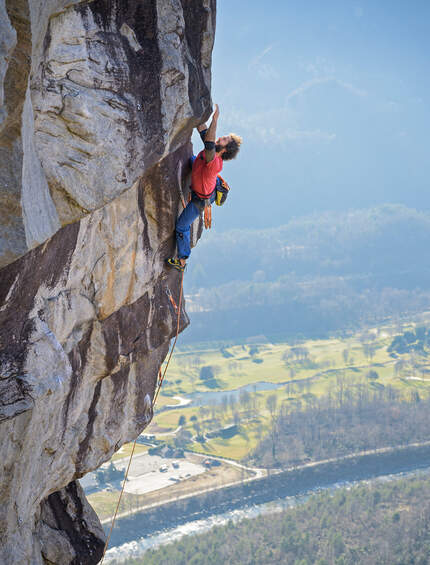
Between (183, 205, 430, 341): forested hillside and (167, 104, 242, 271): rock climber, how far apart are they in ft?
238

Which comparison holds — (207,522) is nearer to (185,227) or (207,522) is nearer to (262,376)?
(262,376)

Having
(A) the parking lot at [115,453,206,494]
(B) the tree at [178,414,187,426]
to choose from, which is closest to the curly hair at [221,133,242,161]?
(A) the parking lot at [115,453,206,494]

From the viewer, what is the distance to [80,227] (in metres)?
5.06

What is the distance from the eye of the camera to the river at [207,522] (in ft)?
107

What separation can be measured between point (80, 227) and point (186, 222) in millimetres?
1817

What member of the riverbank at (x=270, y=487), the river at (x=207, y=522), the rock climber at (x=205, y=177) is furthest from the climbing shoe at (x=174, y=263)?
the riverbank at (x=270, y=487)

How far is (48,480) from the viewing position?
19.9ft

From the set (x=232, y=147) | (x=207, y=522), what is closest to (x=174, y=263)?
(x=232, y=147)

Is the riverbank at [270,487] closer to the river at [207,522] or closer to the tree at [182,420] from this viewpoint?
the river at [207,522]

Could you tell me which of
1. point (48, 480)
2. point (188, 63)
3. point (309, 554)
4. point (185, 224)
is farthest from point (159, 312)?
point (309, 554)

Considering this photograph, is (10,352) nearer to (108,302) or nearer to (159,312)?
(108,302)

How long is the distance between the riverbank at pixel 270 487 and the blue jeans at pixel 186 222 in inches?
1223

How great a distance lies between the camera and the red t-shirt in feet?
21.0

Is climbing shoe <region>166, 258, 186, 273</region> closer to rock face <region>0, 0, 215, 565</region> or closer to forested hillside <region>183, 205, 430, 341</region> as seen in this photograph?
rock face <region>0, 0, 215, 565</region>
